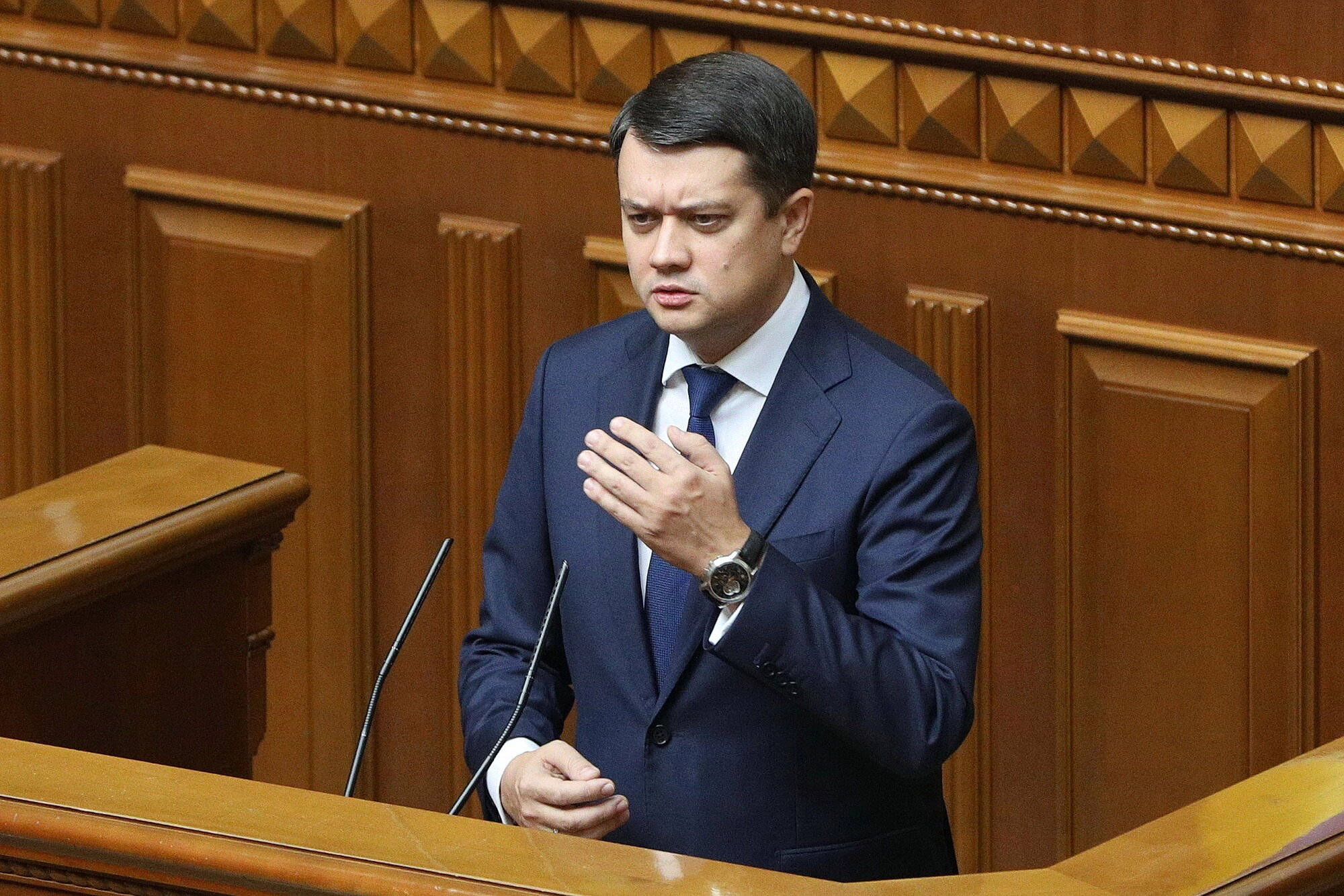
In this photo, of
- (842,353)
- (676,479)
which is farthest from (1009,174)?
(676,479)

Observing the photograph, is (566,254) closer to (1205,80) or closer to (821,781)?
(1205,80)

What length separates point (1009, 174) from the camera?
342cm

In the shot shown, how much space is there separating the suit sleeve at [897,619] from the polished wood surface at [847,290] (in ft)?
3.64

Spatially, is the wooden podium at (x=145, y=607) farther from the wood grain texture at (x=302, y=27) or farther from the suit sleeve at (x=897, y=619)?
the wood grain texture at (x=302, y=27)

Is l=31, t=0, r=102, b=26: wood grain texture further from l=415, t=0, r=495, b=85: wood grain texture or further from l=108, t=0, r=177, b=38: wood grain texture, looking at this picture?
l=415, t=0, r=495, b=85: wood grain texture

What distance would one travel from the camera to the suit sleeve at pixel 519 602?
96.8 inches

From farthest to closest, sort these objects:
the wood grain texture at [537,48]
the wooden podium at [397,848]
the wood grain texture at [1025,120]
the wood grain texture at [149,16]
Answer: the wood grain texture at [149,16] → the wood grain texture at [537,48] → the wood grain texture at [1025,120] → the wooden podium at [397,848]

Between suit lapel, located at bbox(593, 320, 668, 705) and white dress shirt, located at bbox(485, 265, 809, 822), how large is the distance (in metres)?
0.01

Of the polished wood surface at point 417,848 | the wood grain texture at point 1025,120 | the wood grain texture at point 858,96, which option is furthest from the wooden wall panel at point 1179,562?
the polished wood surface at point 417,848

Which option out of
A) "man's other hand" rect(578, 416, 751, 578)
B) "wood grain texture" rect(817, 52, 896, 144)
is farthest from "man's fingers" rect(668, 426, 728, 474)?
"wood grain texture" rect(817, 52, 896, 144)

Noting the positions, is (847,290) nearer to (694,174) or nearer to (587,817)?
(694,174)

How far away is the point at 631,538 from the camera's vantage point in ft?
7.83

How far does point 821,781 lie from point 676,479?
1.29ft

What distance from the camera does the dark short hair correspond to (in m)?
2.27
